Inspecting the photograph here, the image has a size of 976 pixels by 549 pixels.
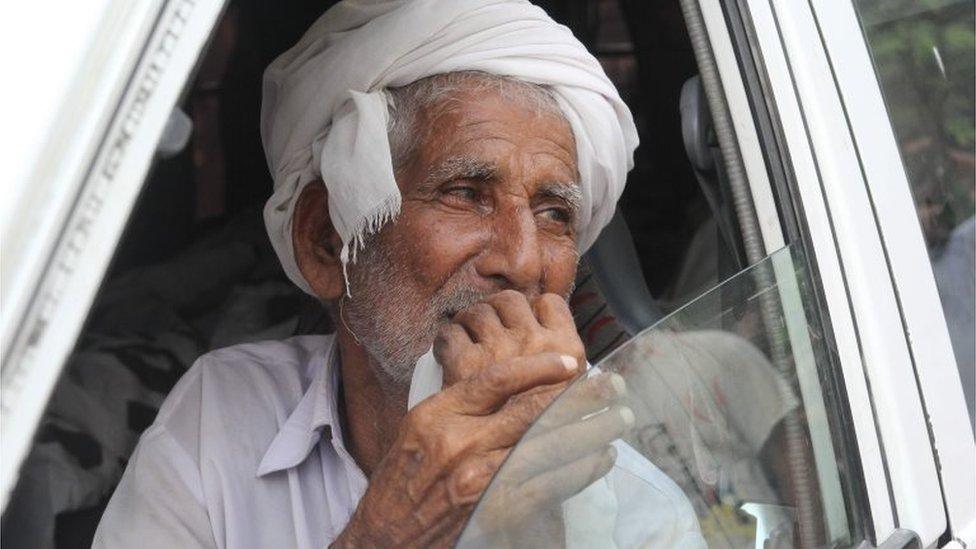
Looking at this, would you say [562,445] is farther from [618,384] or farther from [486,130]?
[486,130]

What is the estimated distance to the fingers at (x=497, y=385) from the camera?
1.74 metres

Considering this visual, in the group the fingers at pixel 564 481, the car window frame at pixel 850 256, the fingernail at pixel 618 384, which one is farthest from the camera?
the car window frame at pixel 850 256

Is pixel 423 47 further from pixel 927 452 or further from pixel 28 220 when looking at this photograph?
pixel 28 220

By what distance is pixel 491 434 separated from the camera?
5.62 ft

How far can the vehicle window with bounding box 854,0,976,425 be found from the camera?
2.20 meters

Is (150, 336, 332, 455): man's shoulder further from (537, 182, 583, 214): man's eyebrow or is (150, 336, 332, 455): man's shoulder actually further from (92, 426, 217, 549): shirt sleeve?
(537, 182, 583, 214): man's eyebrow

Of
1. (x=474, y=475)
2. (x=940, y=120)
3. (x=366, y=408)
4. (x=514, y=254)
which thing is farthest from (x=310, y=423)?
(x=940, y=120)

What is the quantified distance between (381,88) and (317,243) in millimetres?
324

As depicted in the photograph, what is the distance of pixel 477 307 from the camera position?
2.04 m

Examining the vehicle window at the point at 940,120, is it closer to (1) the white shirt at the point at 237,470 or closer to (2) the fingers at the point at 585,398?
(2) the fingers at the point at 585,398

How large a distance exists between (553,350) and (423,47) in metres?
0.78

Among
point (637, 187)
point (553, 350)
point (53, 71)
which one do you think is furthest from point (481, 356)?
point (637, 187)

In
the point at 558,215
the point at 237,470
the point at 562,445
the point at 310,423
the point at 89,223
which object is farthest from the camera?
the point at 558,215

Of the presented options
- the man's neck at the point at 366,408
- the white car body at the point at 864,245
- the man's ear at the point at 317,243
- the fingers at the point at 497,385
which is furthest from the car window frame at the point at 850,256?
the man's ear at the point at 317,243
